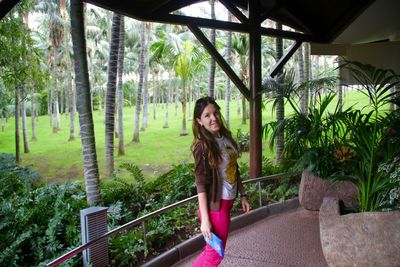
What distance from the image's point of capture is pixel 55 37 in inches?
705

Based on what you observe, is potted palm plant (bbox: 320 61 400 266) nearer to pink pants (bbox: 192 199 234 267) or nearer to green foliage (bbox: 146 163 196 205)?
pink pants (bbox: 192 199 234 267)

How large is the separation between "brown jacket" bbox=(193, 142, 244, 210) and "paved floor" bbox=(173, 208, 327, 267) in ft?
3.98

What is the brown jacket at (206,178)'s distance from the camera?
77.4 inches

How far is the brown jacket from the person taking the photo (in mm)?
1966

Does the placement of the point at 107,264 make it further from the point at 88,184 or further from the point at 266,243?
the point at 266,243

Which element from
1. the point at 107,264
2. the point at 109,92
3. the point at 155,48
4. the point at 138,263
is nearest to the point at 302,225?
the point at 138,263

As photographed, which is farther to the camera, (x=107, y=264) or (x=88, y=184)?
(x=88, y=184)

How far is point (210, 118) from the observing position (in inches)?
81.1

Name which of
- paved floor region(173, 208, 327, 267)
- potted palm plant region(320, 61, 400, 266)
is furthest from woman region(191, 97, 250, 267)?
paved floor region(173, 208, 327, 267)

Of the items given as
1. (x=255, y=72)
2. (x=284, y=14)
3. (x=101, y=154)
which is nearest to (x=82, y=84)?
(x=255, y=72)

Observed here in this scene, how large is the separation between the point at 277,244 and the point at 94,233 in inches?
72.6

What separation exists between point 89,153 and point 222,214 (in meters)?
1.94

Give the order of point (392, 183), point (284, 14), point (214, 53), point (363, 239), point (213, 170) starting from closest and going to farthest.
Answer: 1. point (213, 170)
2. point (363, 239)
3. point (392, 183)
4. point (214, 53)
5. point (284, 14)

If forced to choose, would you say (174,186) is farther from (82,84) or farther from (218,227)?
(218,227)
